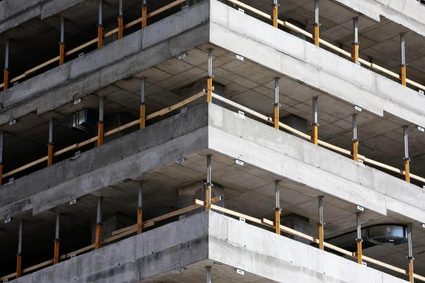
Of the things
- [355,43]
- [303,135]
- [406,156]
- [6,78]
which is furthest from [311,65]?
[6,78]

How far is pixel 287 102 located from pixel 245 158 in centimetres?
563

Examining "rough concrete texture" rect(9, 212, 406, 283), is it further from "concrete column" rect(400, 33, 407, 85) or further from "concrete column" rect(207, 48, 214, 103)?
"concrete column" rect(400, 33, 407, 85)

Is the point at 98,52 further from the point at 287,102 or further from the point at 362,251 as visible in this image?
the point at 362,251

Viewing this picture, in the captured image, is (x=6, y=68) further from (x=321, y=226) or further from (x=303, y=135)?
(x=321, y=226)

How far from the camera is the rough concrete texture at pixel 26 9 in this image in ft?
262

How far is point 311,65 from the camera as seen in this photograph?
75.1 m

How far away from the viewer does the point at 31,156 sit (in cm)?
8375

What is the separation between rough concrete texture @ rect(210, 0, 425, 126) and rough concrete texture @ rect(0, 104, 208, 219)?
3357 millimetres

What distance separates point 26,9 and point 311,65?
42.3ft

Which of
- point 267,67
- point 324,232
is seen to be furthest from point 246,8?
point 324,232

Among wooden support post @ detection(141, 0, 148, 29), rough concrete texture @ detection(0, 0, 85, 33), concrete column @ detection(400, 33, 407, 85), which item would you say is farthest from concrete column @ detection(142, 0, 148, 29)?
concrete column @ detection(400, 33, 407, 85)

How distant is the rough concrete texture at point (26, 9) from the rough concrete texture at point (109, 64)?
291cm

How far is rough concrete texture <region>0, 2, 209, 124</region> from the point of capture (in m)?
72.8

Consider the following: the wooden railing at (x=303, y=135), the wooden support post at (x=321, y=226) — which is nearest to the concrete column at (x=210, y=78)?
the wooden railing at (x=303, y=135)
